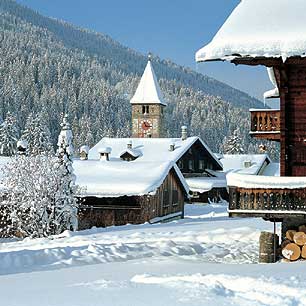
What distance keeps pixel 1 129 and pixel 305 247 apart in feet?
261

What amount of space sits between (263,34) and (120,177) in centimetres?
2129

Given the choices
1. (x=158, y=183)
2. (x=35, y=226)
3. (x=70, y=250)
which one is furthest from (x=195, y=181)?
(x=70, y=250)

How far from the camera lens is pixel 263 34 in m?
14.4

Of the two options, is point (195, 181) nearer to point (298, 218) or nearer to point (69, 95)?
point (298, 218)

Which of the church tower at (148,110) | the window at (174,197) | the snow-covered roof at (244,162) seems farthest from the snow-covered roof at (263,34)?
the church tower at (148,110)

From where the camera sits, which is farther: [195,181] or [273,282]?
[195,181]

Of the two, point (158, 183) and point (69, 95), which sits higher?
point (69, 95)

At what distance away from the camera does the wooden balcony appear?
54.6 feet

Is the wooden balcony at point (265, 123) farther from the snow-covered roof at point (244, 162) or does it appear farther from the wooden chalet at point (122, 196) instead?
the snow-covered roof at point (244, 162)

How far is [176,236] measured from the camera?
20.6 meters

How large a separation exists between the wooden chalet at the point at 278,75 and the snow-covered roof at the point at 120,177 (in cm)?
1757

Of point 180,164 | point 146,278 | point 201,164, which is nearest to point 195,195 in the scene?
point 201,164

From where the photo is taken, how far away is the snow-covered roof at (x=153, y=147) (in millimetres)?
49594

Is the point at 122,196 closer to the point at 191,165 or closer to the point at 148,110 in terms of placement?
the point at 191,165
